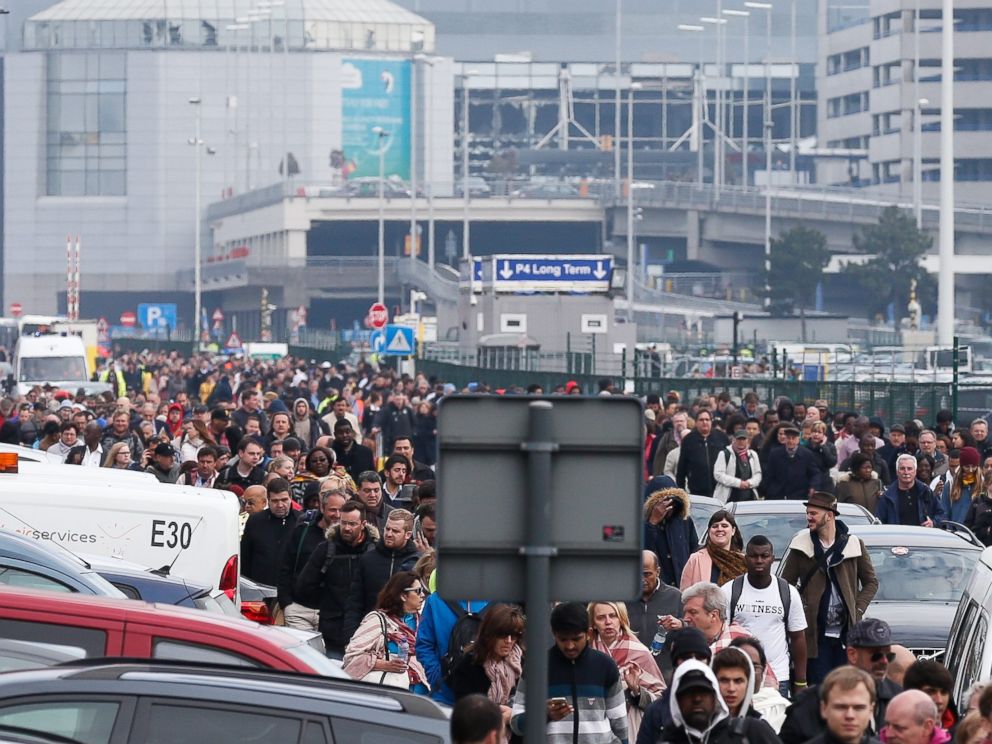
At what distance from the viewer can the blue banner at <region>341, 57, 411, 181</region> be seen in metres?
147

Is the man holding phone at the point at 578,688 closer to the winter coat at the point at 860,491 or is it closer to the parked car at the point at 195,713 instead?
the parked car at the point at 195,713

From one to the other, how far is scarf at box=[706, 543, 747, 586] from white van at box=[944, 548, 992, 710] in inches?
99.5

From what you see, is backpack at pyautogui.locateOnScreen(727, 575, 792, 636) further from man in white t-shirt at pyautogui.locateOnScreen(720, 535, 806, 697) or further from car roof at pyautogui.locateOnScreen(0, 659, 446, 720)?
car roof at pyautogui.locateOnScreen(0, 659, 446, 720)


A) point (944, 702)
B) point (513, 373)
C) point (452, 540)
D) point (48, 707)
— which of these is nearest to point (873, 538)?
point (944, 702)

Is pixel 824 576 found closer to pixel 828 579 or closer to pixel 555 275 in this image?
pixel 828 579

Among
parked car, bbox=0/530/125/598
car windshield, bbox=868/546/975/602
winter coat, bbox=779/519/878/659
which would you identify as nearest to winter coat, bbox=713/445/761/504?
car windshield, bbox=868/546/975/602

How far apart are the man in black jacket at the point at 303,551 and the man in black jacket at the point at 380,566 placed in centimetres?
86

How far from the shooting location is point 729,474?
20.6 m

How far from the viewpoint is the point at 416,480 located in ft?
63.5

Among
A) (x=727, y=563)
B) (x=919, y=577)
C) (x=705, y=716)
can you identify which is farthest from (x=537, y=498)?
(x=919, y=577)

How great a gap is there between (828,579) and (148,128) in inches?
5464

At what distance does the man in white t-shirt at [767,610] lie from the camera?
11.5m

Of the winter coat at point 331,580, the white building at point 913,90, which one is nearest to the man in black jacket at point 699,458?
the winter coat at point 331,580

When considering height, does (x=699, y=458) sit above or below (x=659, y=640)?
above
